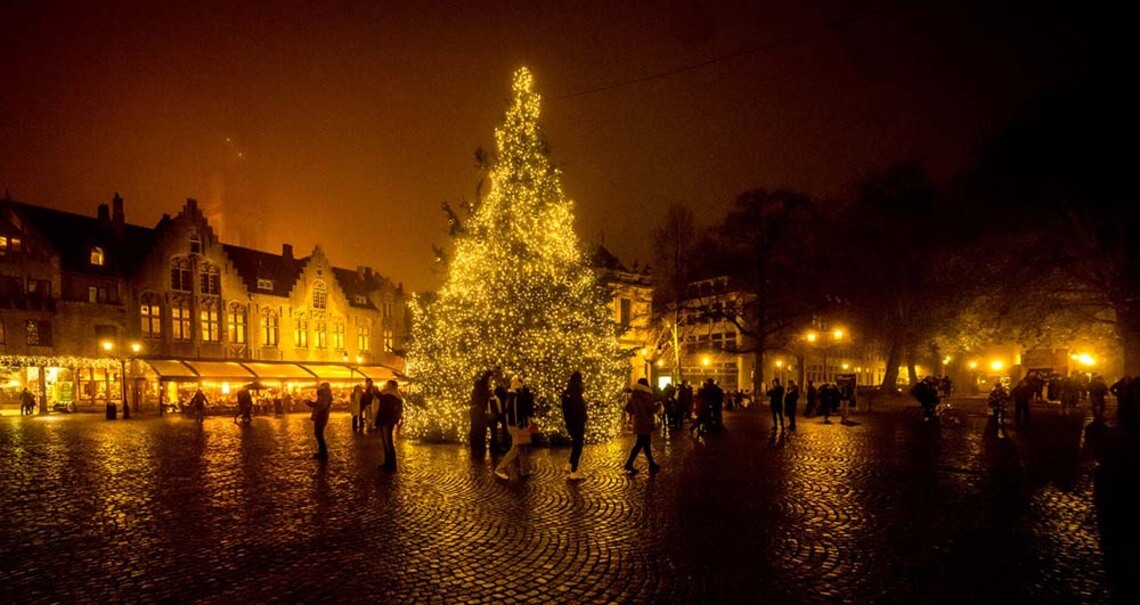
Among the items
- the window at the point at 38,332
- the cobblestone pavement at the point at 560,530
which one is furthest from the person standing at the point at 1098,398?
the window at the point at 38,332

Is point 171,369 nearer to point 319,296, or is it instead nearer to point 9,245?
point 9,245

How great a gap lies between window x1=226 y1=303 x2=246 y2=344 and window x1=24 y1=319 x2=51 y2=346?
9.12 meters

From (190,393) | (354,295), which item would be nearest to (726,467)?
(190,393)

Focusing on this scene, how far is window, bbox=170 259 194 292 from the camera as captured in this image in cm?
3853

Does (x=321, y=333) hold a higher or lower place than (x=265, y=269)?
lower

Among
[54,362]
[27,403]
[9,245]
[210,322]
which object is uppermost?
[9,245]

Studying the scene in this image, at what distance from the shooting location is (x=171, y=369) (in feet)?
116

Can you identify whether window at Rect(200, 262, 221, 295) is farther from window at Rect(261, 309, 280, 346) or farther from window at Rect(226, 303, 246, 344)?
window at Rect(261, 309, 280, 346)

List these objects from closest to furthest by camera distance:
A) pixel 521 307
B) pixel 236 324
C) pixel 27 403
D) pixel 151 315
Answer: pixel 521 307 < pixel 27 403 < pixel 151 315 < pixel 236 324

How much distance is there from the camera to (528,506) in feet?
27.8

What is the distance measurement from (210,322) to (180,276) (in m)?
3.40

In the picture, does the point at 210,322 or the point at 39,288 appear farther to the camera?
the point at 210,322

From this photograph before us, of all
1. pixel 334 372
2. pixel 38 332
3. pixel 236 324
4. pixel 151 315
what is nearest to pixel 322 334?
pixel 334 372

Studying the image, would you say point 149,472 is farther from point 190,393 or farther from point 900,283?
point 900,283
